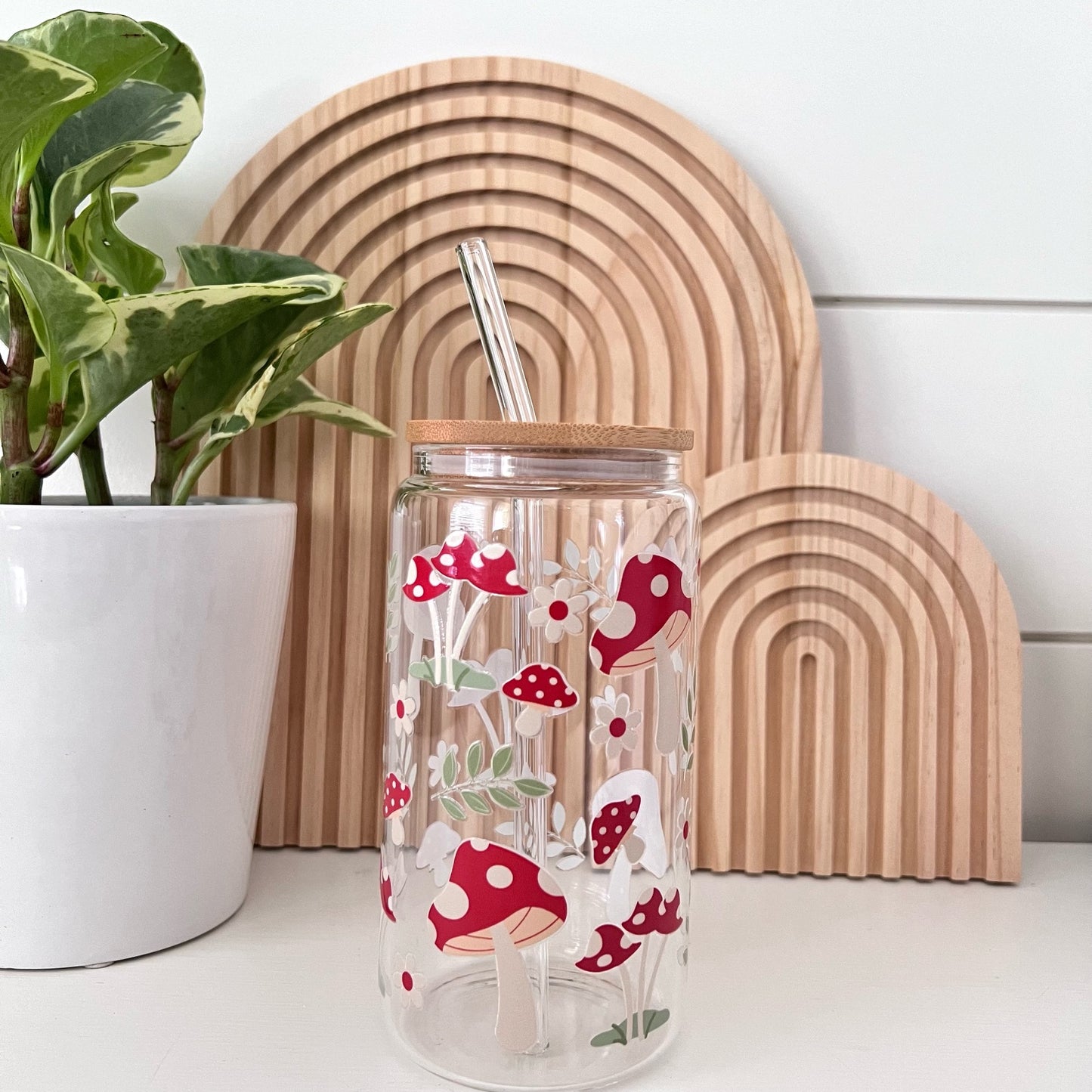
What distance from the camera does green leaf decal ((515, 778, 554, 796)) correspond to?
413 millimetres

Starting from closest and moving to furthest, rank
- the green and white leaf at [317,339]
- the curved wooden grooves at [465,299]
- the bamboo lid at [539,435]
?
the bamboo lid at [539,435] < the green and white leaf at [317,339] < the curved wooden grooves at [465,299]

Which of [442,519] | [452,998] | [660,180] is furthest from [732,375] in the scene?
[452,998]

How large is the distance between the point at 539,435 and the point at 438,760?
15cm

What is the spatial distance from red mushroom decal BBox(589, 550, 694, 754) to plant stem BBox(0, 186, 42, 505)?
0.29 metres

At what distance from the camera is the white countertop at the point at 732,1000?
404 mm

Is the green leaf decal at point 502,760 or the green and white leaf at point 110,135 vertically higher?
the green and white leaf at point 110,135

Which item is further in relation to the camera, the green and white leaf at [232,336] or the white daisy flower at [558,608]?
the green and white leaf at [232,336]

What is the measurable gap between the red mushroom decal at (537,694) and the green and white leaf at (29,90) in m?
0.30

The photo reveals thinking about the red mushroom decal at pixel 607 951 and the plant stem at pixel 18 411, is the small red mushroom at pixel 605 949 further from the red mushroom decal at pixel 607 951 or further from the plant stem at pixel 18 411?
the plant stem at pixel 18 411

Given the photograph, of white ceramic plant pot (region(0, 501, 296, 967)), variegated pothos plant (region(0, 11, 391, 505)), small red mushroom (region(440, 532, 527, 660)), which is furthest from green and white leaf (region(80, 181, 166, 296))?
small red mushroom (region(440, 532, 527, 660))

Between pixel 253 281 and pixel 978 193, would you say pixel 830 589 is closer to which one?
pixel 978 193

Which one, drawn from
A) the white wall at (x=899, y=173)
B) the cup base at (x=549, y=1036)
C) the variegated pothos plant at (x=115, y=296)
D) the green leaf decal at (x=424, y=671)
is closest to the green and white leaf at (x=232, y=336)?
the variegated pothos plant at (x=115, y=296)

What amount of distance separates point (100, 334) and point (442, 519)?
0.17m

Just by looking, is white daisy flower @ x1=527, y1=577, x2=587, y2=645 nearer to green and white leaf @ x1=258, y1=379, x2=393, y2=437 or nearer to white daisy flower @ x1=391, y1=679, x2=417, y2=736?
white daisy flower @ x1=391, y1=679, x2=417, y2=736
